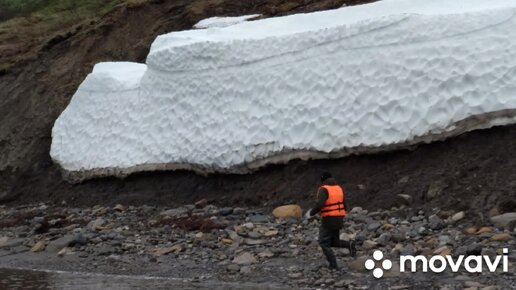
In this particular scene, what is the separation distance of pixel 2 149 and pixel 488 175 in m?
14.1

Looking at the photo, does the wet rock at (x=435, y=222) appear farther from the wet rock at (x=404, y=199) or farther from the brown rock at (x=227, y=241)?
the brown rock at (x=227, y=241)

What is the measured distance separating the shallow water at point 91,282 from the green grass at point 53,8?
16696mm

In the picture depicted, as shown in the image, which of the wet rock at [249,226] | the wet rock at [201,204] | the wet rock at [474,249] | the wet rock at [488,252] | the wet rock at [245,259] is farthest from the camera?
the wet rock at [201,204]

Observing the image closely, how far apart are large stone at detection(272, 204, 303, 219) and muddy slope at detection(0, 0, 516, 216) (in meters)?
0.50

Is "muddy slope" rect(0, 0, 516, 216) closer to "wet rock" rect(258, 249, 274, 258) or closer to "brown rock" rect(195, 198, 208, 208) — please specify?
"brown rock" rect(195, 198, 208, 208)

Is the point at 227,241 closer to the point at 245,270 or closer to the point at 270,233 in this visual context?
the point at 270,233

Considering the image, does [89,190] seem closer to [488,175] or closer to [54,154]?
[54,154]

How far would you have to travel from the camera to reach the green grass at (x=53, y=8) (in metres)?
29.7

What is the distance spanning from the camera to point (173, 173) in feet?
61.1

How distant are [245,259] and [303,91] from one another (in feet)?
17.0

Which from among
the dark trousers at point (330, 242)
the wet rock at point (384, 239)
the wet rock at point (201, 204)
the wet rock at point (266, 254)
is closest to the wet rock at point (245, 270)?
the wet rock at point (266, 254)

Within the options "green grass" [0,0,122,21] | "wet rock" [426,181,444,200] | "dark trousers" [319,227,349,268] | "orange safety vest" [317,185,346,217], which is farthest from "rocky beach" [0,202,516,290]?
"green grass" [0,0,122,21]

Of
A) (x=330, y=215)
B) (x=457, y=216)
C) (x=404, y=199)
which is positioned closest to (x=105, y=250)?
(x=330, y=215)

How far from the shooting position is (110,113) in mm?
21078
